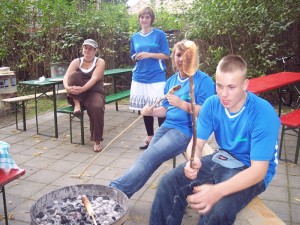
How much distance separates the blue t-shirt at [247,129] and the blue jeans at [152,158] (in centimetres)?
51

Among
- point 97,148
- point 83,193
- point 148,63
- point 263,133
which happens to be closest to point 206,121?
point 263,133

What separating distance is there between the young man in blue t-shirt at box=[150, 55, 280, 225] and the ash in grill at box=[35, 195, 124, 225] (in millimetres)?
343

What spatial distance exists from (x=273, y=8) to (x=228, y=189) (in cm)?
617

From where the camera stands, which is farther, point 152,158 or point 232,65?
point 152,158

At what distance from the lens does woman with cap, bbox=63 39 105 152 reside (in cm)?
480

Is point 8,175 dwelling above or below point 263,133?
below

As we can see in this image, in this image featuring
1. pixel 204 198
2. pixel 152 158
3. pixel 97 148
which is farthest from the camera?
pixel 97 148

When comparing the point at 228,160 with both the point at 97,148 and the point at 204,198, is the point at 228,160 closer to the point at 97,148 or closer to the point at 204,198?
the point at 204,198

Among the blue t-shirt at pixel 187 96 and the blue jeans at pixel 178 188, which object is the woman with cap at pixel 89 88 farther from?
the blue jeans at pixel 178 188

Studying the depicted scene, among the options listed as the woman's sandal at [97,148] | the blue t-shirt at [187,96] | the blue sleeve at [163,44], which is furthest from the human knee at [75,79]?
the blue t-shirt at [187,96]

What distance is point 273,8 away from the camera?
701cm

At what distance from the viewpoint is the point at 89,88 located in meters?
4.87

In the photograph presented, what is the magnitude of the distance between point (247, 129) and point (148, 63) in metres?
2.68

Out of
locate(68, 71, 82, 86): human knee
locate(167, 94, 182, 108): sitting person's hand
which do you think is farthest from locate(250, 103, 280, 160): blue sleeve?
locate(68, 71, 82, 86): human knee
